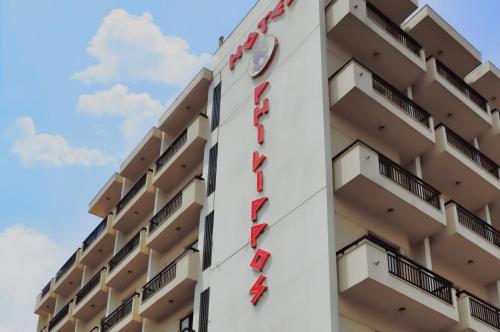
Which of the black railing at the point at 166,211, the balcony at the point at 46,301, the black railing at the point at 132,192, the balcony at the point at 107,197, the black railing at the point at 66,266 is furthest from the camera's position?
the balcony at the point at 46,301

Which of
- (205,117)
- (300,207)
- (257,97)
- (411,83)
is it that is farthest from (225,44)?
(300,207)

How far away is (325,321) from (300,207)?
5.00 m

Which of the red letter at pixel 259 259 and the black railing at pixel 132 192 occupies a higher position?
the black railing at pixel 132 192

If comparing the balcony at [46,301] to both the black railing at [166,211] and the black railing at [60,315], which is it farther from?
the black railing at [166,211]

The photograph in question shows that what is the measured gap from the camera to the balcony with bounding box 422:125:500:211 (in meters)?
31.4

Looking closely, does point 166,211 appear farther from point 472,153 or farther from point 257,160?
point 472,153

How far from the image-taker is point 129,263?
3975cm

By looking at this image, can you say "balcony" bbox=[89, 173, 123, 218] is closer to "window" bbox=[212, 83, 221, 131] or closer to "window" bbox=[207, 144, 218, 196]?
"window" bbox=[212, 83, 221, 131]

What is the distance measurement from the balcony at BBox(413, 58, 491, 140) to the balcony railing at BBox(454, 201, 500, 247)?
577cm

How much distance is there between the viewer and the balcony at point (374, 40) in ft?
103

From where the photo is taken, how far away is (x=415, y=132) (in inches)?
1196

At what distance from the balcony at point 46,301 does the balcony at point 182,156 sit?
18.6 metres

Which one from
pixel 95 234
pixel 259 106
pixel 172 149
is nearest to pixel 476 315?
pixel 259 106

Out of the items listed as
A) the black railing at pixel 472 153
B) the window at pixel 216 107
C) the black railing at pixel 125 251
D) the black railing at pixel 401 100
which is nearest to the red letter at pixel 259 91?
the window at pixel 216 107
